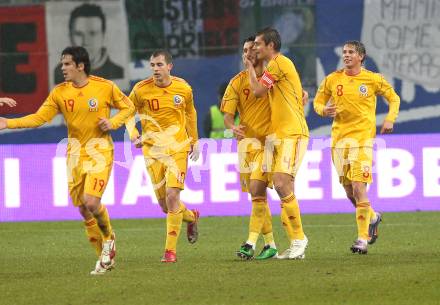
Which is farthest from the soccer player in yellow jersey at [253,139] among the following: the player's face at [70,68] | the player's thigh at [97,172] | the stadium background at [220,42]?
the stadium background at [220,42]

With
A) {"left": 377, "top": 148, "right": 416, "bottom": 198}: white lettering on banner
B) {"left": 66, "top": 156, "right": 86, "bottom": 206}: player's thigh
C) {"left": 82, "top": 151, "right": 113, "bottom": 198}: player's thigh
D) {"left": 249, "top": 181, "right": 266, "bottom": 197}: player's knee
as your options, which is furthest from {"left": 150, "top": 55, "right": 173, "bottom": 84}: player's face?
{"left": 377, "top": 148, "right": 416, "bottom": 198}: white lettering on banner

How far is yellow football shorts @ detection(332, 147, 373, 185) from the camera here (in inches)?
524

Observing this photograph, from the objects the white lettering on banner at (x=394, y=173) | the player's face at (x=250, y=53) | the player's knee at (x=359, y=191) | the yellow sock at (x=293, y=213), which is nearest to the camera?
the yellow sock at (x=293, y=213)

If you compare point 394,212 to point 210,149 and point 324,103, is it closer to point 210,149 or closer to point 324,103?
point 210,149

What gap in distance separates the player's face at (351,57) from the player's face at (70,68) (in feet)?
10.4

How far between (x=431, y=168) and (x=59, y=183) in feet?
18.2

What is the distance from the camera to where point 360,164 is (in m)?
13.3

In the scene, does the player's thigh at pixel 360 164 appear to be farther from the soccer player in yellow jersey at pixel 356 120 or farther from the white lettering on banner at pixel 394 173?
the white lettering on banner at pixel 394 173

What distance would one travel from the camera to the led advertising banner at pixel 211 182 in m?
18.7

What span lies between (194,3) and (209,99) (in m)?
1.75

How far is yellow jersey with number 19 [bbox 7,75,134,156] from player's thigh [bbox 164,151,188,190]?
112 cm

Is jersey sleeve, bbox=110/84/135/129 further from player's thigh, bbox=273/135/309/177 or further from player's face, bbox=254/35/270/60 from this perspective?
player's thigh, bbox=273/135/309/177

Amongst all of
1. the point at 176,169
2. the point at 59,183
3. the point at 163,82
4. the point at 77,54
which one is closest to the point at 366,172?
the point at 176,169

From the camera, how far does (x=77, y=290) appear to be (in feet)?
33.2
